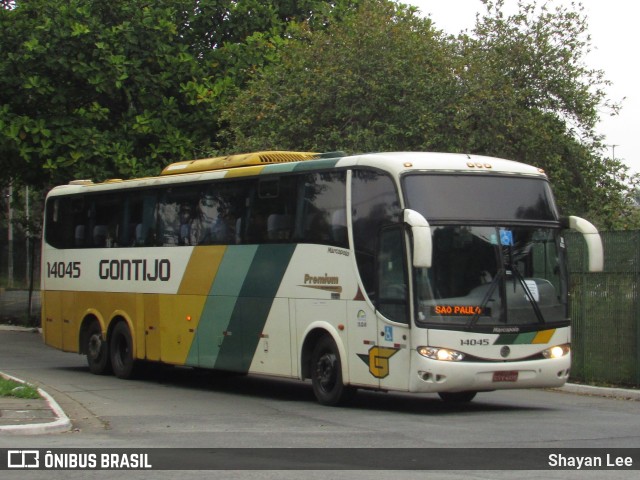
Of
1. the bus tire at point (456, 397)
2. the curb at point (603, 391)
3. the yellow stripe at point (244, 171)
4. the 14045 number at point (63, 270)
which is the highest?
the yellow stripe at point (244, 171)

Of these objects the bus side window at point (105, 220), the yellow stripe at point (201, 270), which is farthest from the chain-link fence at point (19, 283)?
the yellow stripe at point (201, 270)

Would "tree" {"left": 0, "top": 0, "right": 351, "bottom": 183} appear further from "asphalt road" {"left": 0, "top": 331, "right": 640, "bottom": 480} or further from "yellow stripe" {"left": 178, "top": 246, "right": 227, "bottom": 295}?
"yellow stripe" {"left": 178, "top": 246, "right": 227, "bottom": 295}

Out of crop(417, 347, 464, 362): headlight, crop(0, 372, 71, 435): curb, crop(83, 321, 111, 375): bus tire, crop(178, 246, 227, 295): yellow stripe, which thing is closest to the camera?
crop(0, 372, 71, 435): curb

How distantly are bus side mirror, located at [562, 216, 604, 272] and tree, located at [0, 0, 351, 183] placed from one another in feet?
46.3

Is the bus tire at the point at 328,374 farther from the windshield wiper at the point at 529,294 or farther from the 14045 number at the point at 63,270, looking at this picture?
the 14045 number at the point at 63,270

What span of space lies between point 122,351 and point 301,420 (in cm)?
783

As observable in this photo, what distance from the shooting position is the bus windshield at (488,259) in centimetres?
1420

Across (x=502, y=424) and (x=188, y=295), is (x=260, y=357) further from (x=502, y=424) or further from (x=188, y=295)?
(x=502, y=424)

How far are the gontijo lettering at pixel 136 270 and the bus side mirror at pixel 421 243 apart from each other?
6.82 m

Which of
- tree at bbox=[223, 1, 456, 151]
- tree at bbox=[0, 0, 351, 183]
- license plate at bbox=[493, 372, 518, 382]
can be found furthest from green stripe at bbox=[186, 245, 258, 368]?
tree at bbox=[0, 0, 351, 183]

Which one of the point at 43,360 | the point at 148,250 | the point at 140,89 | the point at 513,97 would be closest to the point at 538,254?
the point at 148,250

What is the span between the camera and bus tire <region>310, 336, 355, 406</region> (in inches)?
609

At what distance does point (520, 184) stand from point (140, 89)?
1555cm

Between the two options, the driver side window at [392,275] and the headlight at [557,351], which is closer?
the driver side window at [392,275]
